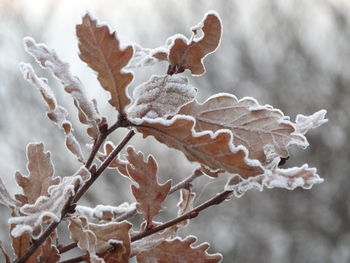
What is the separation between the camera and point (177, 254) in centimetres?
79

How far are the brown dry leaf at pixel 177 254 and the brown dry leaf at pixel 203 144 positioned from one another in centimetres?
15

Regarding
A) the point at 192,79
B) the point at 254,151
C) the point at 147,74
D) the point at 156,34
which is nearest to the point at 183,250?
the point at 254,151

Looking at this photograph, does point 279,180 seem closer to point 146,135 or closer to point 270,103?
point 146,135

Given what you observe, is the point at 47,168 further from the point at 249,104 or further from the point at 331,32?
the point at 331,32

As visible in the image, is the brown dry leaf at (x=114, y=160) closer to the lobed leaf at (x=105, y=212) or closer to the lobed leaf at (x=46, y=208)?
the lobed leaf at (x=105, y=212)

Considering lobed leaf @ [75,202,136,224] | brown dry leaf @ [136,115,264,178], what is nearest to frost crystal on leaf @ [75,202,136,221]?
lobed leaf @ [75,202,136,224]

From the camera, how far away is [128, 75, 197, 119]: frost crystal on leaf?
695 millimetres

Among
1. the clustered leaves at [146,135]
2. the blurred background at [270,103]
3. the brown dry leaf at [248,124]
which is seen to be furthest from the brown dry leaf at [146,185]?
the blurred background at [270,103]

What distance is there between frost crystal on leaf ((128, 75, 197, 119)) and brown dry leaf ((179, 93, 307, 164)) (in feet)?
0.07

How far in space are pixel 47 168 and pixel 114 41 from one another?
24 cm

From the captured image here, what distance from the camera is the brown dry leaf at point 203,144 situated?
661mm

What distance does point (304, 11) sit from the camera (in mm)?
12484

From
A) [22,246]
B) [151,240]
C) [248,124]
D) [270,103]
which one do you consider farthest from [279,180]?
[270,103]

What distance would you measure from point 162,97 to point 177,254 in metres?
0.19
